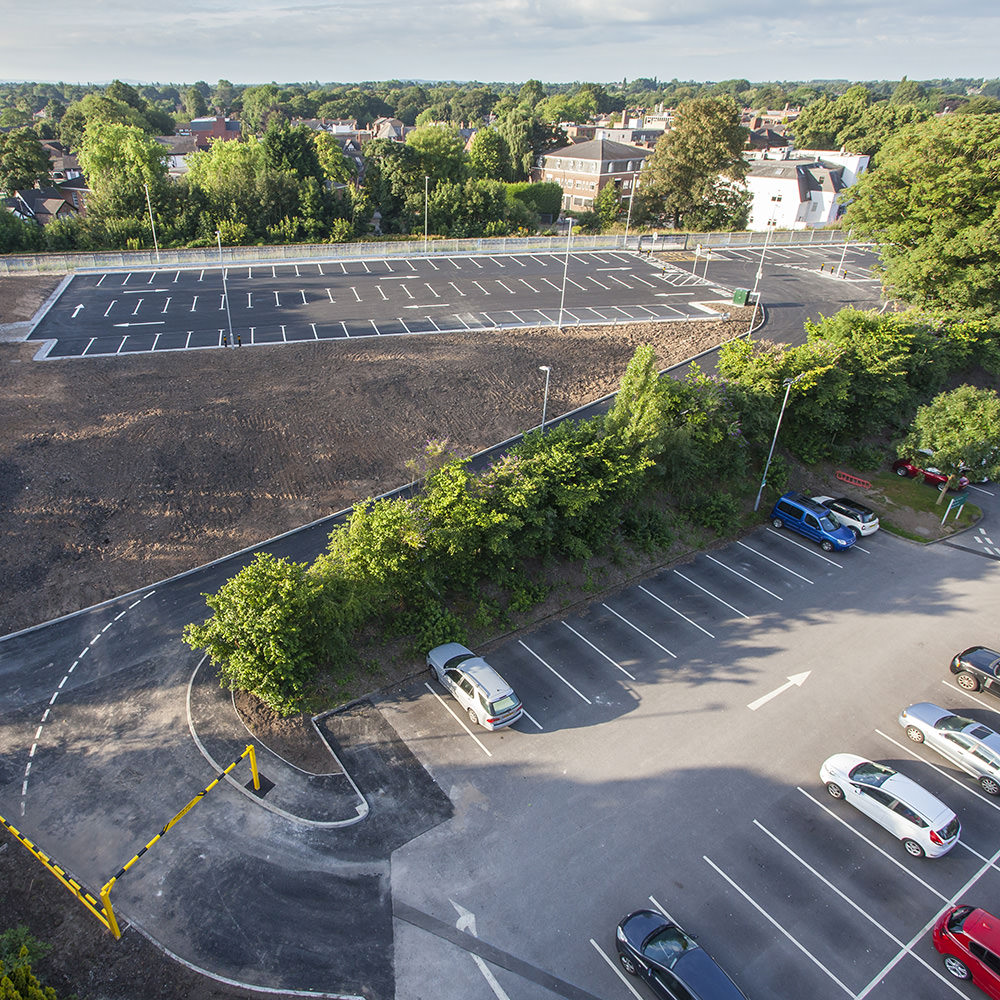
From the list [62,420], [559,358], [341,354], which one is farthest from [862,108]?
[62,420]

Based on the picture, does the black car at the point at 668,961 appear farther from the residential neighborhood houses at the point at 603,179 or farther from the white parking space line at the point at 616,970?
the residential neighborhood houses at the point at 603,179

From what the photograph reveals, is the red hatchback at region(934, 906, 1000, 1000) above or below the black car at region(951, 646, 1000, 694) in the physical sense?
below

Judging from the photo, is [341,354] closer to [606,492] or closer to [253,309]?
[253,309]

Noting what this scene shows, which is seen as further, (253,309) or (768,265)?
(768,265)

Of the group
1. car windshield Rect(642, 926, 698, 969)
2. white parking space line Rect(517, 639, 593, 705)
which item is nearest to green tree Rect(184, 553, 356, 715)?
white parking space line Rect(517, 639, 593, 705)

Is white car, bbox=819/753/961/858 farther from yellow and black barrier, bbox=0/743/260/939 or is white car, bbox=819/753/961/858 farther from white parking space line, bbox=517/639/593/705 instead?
yellow and black barrier, bbox=0/743/260/939
